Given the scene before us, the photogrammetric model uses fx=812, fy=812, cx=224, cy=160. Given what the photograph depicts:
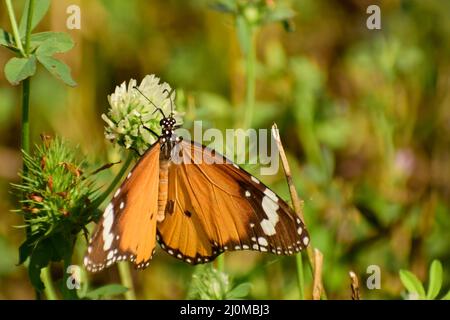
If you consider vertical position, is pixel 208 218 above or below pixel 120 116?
below

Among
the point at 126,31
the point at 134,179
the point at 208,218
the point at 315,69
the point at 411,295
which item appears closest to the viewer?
the point at 134,179

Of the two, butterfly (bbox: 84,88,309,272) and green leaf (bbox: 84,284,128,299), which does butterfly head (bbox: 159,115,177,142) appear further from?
green leaf (bbox: 84,284,128,299)

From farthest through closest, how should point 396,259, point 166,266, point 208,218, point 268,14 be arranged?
point 166,266, point 396,259, point 268,14, point 208,218

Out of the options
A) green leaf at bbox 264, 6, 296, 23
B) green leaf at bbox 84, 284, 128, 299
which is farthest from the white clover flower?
green leaf at bbox 264, 6, 296, 23

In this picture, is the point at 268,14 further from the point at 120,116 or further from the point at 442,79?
the point at 442,79

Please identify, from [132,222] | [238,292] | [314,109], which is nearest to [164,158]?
[132,222]

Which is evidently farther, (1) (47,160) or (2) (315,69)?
(2) (315,69)

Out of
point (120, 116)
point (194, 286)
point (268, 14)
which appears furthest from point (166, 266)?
point (120, 116)
